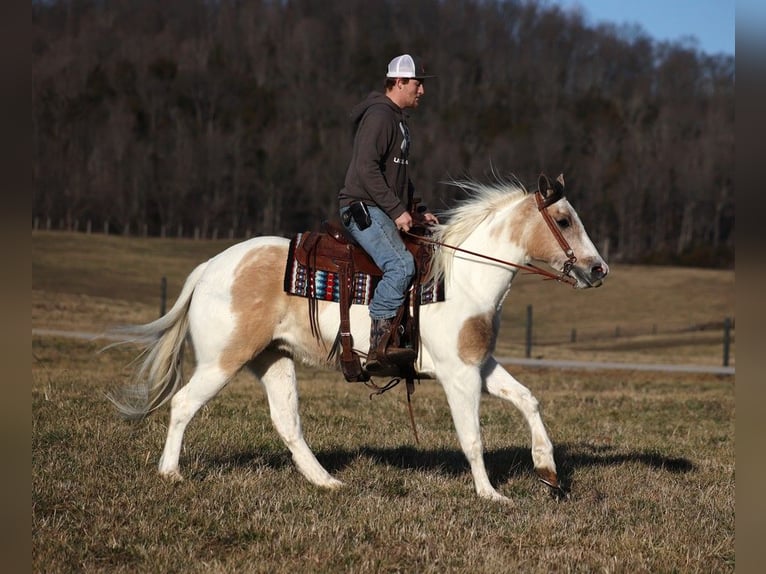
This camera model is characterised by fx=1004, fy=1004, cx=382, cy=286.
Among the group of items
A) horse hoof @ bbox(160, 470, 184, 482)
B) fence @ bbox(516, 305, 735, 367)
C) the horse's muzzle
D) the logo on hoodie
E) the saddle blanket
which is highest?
the logo on hoodie

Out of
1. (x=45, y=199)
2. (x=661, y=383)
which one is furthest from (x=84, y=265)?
(x=661, y=383)

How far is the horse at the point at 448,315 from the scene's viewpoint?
7.66 m

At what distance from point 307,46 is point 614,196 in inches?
1760

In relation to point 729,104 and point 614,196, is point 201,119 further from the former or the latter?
point 729,104

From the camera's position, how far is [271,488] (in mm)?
7566

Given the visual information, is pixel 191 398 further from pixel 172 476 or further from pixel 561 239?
pixel 561 239

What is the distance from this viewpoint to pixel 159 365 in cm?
826

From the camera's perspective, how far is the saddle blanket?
25.6 ft

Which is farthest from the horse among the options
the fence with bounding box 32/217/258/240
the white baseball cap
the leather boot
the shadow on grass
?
the fence with bounding box 32/217/258/240

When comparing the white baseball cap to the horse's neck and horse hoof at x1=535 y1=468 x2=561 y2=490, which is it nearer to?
the horse's neck

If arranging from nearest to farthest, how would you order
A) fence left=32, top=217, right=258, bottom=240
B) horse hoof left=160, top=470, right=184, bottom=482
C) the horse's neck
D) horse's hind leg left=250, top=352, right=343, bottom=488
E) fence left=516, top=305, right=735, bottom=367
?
1. horse hoof left=160, top=470, right=184, bottom=482
2. the horse's neck
3. horse's hind leg left=250, top=352, right=343, bottom=488
4. fence left=516, top=305, right=735, bottom=367
5. fence left=32, top=217, right=258, bottom=240

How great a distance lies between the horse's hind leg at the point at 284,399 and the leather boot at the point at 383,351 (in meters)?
0.92

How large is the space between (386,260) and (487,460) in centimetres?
268

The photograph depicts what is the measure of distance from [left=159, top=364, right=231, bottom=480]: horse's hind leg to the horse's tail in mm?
430
